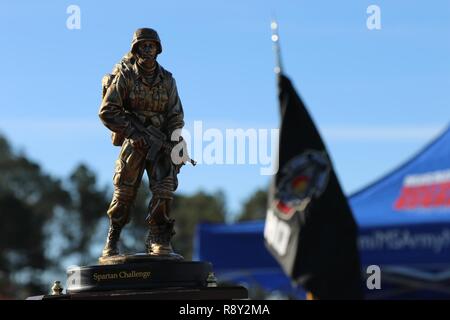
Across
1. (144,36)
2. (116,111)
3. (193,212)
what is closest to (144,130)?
(116,111)

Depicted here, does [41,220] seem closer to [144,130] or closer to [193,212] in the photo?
[193,212]

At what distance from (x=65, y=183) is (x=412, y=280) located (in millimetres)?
63139

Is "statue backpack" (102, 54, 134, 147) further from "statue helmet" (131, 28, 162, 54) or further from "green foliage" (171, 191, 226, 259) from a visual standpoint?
"green foliage" (171, 191, 226, 259)

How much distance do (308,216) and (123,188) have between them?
27.9 ft

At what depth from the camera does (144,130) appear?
39.5ft

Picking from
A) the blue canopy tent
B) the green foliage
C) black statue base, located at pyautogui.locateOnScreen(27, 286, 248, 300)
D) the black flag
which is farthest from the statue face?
the green foliage

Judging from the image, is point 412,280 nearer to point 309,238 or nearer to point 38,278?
point 309,238

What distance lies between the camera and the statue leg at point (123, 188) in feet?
39.9

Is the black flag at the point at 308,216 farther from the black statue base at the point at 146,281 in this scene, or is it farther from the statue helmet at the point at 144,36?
the statue helmet at the point at 144,36

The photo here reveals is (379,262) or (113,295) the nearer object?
(113,295)

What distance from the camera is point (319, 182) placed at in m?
20.3

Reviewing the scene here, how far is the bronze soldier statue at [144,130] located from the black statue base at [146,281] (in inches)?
11.1
